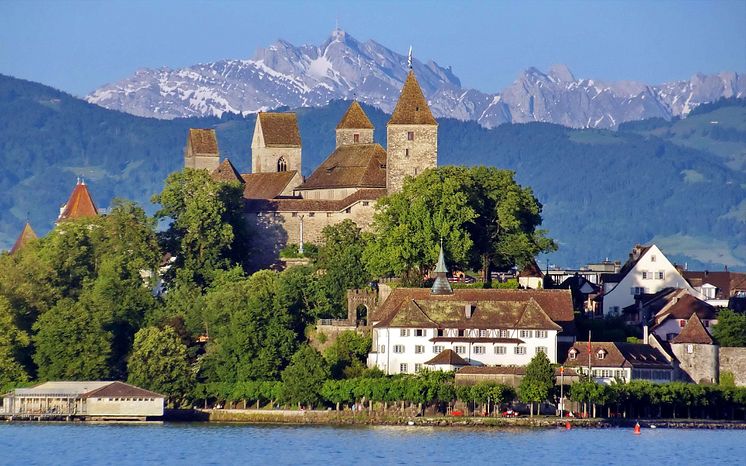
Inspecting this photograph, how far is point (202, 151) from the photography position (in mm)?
121438

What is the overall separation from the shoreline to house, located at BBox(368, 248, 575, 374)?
150 inches

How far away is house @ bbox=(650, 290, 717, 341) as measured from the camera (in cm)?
9500

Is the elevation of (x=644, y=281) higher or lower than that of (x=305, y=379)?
higher

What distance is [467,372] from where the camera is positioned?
8306cm

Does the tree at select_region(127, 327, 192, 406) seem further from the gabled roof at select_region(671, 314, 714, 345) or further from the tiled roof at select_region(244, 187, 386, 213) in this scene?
the gabled roof at select_region(671, 314, 714, 345)

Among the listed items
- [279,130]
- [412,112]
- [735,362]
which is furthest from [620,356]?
[279,130]

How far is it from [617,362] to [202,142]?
4416 centimetres

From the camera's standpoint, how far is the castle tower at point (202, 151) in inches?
4759

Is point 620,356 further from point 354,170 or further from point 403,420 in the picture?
point 354,170

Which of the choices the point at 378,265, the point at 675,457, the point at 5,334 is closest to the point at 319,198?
the point at 378,265

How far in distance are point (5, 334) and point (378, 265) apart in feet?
58.2

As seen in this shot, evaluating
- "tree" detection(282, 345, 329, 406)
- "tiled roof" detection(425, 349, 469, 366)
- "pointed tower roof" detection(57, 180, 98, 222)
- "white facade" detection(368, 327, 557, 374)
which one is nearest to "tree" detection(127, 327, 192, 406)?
"tree" detection(282, 345, 329, 406)

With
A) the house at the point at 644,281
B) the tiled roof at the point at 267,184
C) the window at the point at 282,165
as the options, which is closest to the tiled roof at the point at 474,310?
the tiled roof at the point at 267,184

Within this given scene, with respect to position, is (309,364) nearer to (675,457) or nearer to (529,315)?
(529,315)
